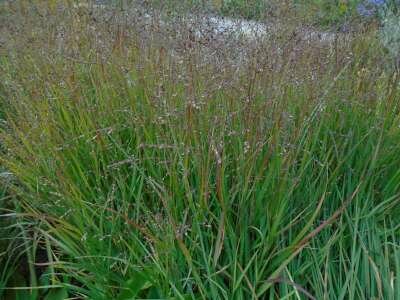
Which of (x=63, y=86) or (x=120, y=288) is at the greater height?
(x=63, y=86)

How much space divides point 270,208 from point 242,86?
506 mm

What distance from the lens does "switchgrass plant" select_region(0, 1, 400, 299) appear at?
1.59 meters

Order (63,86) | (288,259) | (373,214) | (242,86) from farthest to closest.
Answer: (63,86) < (242,86) < (373,214) < (288,259)

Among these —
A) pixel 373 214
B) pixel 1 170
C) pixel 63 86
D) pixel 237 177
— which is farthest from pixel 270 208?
pixel 1 170

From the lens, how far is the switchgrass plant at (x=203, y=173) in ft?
5.23

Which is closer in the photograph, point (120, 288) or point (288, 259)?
point (288, 259)

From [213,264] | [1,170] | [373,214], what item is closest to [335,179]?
[373,214]

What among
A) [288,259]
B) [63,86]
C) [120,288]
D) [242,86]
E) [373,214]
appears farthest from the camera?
[63,86]

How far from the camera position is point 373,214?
177cm

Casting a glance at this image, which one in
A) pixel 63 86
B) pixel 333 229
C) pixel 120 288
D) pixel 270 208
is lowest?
pixel 120 288

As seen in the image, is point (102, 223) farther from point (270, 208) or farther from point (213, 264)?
point (270, 208)

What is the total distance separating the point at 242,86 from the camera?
192cm

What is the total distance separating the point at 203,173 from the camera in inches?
64.5

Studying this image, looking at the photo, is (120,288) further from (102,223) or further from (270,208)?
(270,208)
